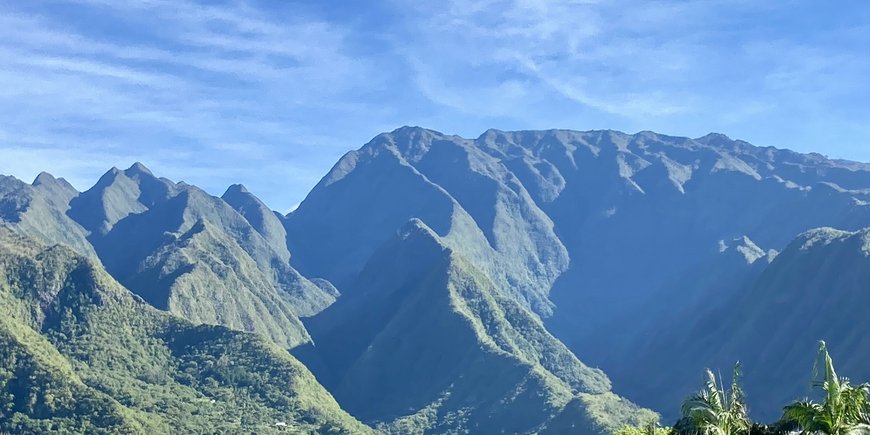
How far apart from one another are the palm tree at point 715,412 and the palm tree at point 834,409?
3306 mm

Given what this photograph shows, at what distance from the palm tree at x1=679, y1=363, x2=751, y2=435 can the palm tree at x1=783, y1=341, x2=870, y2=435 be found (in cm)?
331

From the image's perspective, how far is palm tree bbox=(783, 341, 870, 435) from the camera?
38.1m

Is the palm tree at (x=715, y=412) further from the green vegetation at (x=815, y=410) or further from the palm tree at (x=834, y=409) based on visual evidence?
the palm tree at (x=834, y=409)

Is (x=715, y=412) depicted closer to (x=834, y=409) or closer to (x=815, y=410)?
(x=815, y=410)

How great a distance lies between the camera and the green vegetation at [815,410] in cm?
3828

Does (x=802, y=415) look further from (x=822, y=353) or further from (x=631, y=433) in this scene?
(x=631, y=433)

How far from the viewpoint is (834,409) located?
127ft

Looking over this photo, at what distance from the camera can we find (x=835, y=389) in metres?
38.1

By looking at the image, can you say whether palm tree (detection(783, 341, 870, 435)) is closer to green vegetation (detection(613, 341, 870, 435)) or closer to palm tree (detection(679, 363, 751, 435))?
green vegetation (detection(613, 341, 870, 435))

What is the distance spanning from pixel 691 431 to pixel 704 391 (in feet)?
7.78

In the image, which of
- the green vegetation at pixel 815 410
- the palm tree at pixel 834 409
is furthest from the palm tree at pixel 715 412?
the palm tree at pixel 834 409

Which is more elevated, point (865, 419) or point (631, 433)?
point (631, 433)

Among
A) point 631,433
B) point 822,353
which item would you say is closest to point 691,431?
point 822,353

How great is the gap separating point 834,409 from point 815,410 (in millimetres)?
1126
